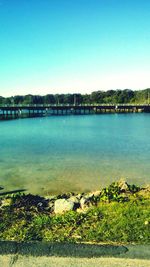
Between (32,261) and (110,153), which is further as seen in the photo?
(110,153)

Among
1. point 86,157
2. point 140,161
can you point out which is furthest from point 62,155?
point 140,161

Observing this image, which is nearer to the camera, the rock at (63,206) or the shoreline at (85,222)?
the shoreline at (85,222)

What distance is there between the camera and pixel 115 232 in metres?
4.97

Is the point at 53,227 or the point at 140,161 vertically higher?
the point at 53,227

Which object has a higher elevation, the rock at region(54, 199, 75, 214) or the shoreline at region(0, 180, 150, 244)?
the shoreline at region(0, 180, 150, 244)

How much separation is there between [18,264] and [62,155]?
2189 centimetres

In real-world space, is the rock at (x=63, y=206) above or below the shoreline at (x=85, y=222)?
below

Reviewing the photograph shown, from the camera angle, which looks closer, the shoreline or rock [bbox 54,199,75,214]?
the shoreline

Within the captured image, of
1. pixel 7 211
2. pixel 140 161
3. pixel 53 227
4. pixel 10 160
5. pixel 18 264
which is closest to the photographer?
pixel 18 264

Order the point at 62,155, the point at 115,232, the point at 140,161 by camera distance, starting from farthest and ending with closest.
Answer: the point at 62,155 < the point at 140,161 < the point at 115,232

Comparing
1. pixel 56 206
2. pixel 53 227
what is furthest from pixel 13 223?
pixel 56 206

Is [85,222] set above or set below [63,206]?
above

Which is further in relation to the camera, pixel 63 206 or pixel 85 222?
pixel 63 206

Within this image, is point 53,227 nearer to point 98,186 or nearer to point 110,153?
point 98,186
